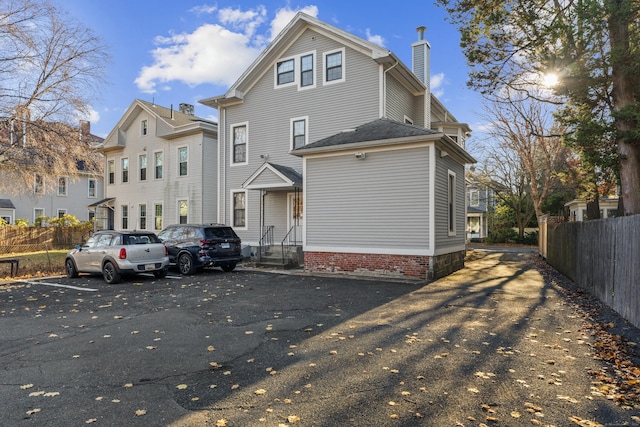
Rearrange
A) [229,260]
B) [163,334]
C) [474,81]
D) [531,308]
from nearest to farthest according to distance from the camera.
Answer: [163,334] < [531,308] < [474,81] < [229,260]

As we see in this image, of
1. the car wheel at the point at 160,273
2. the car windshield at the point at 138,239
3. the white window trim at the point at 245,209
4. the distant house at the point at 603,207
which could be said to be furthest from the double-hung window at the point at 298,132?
the distant house at the point at 603,207

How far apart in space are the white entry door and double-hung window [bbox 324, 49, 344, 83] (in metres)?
5.04

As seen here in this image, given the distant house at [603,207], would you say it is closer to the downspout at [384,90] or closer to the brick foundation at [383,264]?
the downspout at [384,90]

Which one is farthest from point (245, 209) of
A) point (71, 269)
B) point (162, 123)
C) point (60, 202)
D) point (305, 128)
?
point (60, 202)

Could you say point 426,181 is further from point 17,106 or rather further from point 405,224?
point 17,106

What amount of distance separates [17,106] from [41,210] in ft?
69.4

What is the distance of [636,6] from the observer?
9609mm

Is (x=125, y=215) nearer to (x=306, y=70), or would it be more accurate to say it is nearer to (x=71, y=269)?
(x=71, y=269)

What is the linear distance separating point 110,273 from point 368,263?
792 centimetres

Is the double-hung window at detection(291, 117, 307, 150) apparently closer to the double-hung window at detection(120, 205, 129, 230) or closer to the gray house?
the gray house

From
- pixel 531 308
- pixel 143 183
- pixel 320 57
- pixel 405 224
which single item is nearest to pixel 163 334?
pixel 531 308

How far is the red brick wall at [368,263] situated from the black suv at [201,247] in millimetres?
2819

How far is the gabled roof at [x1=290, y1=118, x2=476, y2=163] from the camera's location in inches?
473

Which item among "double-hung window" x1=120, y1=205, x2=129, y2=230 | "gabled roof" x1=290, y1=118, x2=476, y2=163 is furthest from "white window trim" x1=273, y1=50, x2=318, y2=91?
"double-hung window" x1=120, y1=205, x2=129, y2=230
